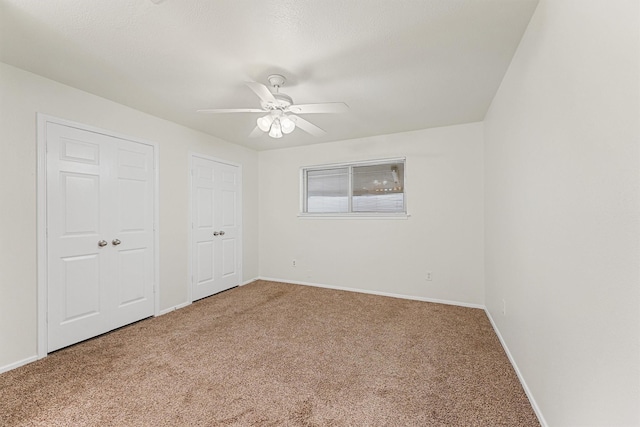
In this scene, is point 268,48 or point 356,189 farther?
point 356,189

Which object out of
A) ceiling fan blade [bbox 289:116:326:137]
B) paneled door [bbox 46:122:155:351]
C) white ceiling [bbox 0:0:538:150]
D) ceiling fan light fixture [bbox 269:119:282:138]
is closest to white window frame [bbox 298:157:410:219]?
white ceiling [bbox 0:0:538:150]

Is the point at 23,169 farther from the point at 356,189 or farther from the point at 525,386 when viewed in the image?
the point at 525,386

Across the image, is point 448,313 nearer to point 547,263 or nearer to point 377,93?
point 547,263

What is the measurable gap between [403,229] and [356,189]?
967 millimetres

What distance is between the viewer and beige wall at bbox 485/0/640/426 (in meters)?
0.84

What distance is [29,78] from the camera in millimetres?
2170

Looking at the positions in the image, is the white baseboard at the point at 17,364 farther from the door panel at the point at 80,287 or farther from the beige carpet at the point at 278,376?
the door panel at the point at 80,287

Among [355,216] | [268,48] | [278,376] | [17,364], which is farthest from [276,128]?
[17,364]

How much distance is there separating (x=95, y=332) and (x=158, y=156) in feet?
6.34

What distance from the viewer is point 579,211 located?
111 centimetres

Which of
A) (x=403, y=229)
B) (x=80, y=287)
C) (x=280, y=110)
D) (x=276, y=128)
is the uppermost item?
(x=280, y=110)

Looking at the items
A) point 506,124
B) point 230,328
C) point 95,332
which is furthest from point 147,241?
point 506,124

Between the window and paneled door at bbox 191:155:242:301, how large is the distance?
1.19 metres

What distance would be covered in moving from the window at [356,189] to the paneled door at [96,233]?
235cm
